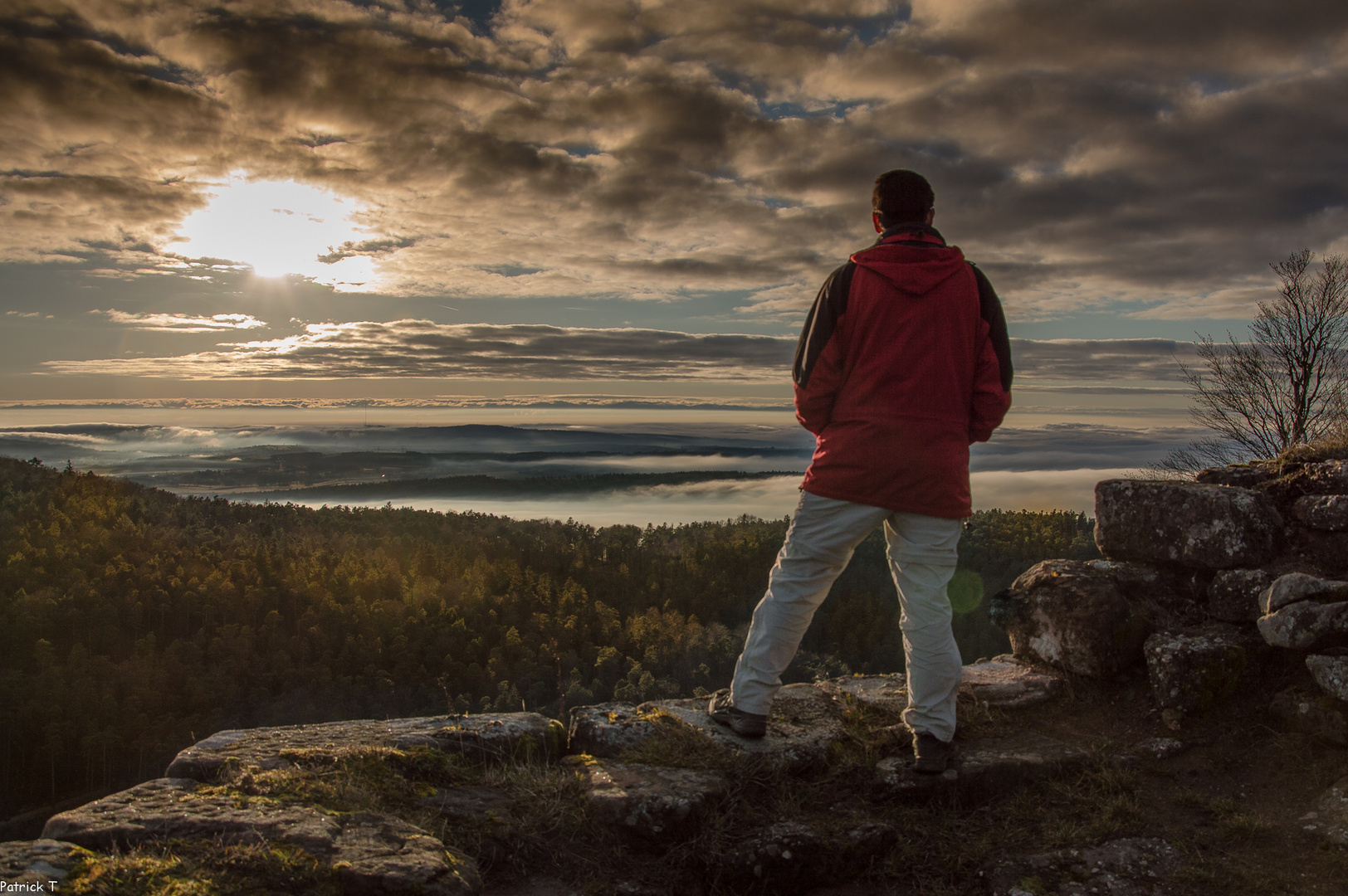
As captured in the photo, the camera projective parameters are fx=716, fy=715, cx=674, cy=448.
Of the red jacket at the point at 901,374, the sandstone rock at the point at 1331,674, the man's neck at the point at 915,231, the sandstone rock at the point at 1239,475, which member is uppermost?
the man's neck at the point at 915,231

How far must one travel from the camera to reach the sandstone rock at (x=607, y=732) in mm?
4203

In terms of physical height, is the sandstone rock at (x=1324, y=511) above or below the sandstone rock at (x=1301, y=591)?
above

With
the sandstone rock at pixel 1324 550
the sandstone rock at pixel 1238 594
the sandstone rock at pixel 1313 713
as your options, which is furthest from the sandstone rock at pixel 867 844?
the sandstone rock at pixel 1324 550

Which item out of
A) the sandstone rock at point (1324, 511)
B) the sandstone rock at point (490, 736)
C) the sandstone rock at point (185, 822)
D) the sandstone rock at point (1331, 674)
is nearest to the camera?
the sandstone rock at point (185, 822)

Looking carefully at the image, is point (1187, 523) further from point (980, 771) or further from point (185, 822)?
point (185, 822)

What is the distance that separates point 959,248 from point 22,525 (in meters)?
34.0

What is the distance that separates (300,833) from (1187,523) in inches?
230

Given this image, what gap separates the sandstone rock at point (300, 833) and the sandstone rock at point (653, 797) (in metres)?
0.72

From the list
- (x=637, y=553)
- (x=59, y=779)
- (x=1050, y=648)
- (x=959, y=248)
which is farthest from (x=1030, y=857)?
(x=637, y=553)

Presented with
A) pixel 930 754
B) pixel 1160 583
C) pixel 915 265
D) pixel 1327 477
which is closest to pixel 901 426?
pixel 915 265

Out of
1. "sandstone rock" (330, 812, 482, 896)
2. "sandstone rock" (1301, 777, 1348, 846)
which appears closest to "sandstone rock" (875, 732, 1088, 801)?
"sandstone rock" (1301, 777, 1348, 846)

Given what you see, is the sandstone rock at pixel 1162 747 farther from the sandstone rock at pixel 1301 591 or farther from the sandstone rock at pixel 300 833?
the sandstone rock at pixel 300 833

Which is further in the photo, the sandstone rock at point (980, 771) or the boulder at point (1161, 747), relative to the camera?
the boulder at point (1161, 747)

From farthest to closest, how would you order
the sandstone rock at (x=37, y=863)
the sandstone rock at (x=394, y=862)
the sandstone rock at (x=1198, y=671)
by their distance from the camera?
1. the sandstone rock at (x=1198, y=671)
2. the sandstone rock at (x=394, y=862)
3. the sandstone rock at (x=37, y=863)
